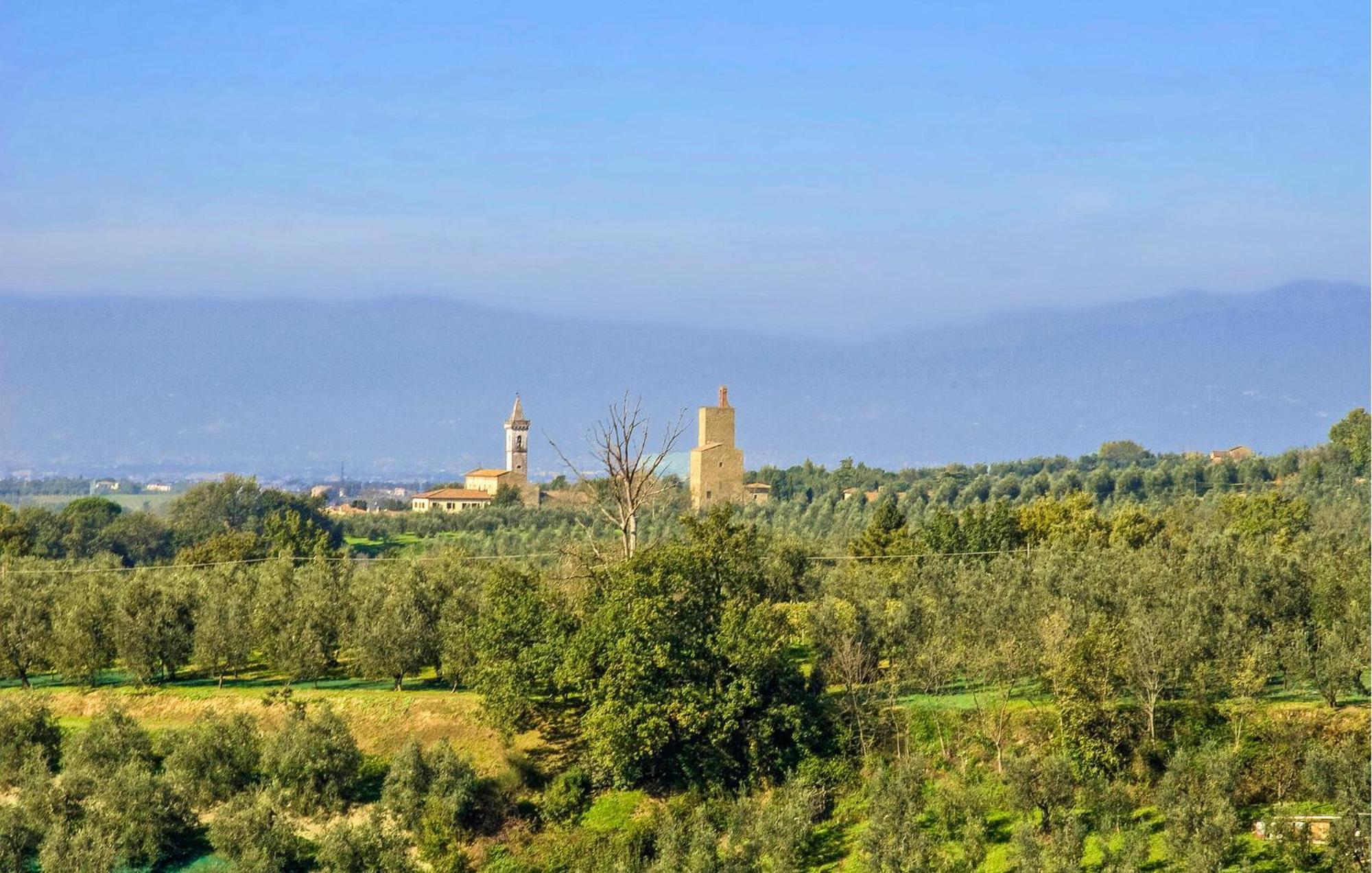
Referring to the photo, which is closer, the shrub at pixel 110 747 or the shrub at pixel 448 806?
the shrub at pixel 448 806

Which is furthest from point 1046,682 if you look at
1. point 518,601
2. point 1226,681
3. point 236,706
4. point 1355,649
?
point 236,706

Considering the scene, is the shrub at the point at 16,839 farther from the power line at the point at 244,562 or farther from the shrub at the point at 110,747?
the power line at the point at 244,562

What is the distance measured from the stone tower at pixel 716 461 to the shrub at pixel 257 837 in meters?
67.7

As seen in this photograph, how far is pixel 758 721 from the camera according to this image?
124ft

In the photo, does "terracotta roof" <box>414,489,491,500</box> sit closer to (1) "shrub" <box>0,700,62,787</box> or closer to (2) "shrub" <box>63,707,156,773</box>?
(1) "shrub" <box>0,700,62,787</box>

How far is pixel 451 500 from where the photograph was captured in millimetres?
140125

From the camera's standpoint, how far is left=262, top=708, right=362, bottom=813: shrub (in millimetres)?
37438

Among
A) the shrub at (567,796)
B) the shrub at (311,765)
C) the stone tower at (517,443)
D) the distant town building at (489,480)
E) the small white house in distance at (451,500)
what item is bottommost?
the shrub at (567,796)

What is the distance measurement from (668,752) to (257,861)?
9.33 m

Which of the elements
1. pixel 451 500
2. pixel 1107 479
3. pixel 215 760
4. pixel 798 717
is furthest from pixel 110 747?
pixel 451 500

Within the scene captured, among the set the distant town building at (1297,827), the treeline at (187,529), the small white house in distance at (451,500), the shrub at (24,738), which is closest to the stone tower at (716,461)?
the treeline at (187,529)

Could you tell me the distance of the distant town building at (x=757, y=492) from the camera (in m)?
111

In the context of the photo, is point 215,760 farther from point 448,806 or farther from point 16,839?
point 448,806

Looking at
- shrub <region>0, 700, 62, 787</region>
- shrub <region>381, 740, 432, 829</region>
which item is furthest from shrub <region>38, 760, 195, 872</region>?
shrub <region>381, 740, 432, 829</region>
